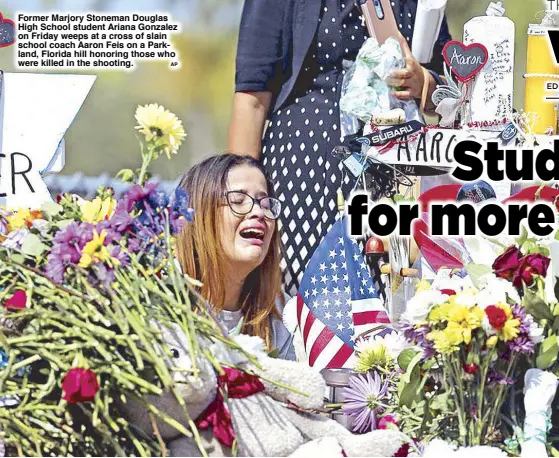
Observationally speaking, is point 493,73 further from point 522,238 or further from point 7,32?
point 7,32

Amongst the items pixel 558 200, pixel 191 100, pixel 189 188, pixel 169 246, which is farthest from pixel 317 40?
pixel 169 246

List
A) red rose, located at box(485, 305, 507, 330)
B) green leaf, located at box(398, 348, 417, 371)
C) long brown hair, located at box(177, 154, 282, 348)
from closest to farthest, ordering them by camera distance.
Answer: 1. red rose, located at box(485, 305, 507, 330)
2. green leaf, located at box(398, 348, 417, 371)
3. long brown hair, located at box(177, 154, 282, 348)

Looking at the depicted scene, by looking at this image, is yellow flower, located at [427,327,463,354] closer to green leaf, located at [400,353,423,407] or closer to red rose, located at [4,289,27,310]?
green leaf, located at [400,353,423,407]

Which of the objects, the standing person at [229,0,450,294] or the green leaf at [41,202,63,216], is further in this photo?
the standing person at [229,0,450,294]

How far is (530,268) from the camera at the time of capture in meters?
1.83

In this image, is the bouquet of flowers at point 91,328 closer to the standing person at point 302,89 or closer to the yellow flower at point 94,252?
the yellow flower at point 94,252

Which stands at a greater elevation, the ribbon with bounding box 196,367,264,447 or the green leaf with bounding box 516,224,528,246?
the green leaf with bounding box 516,224,528,246

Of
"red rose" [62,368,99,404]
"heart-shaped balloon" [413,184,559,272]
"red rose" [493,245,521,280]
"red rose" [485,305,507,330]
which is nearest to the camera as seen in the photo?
"red rose" [62,368,99,404]

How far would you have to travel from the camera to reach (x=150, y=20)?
2.86 metres

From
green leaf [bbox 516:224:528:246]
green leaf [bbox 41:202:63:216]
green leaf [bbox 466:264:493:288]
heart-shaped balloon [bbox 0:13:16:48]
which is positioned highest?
heart-shaped balloon [bbox 0:13:16:48]

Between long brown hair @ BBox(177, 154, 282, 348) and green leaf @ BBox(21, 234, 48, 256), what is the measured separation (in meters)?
0.87

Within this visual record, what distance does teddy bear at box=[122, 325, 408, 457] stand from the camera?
1565mm

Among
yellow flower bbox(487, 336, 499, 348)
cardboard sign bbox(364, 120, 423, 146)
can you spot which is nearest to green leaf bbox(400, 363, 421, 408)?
yellow flower bbox(487, 336, 499, 348)

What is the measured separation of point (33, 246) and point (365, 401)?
0.85 m
